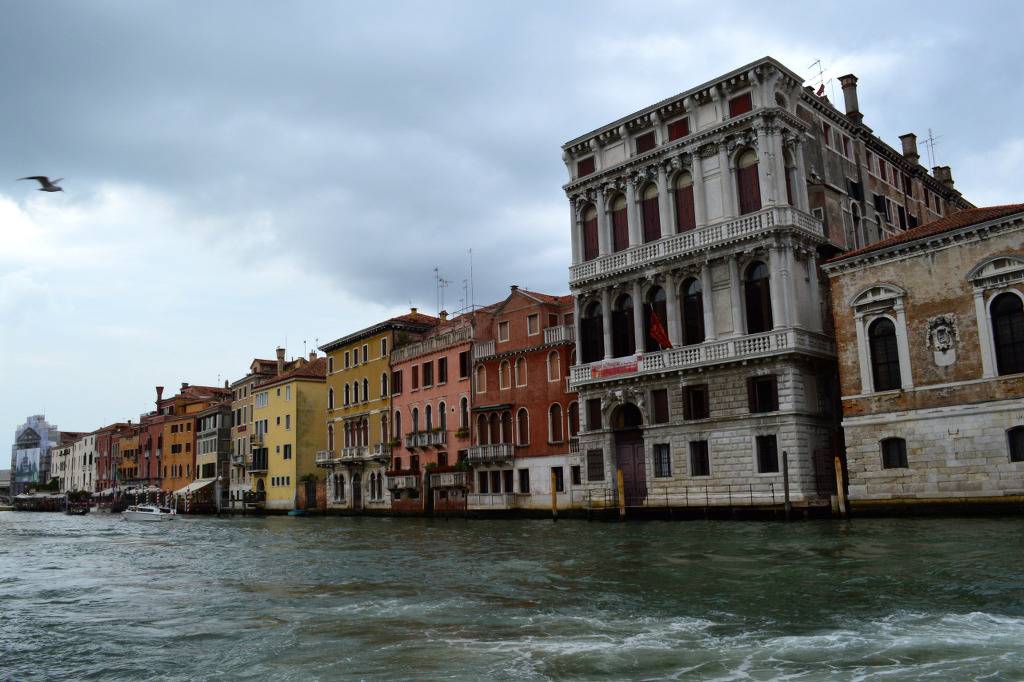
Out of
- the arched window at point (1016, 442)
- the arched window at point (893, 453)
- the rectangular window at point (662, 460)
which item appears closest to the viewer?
the arched window at point (1016, 442)

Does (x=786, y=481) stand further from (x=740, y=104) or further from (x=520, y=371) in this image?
(x=520, y=371)

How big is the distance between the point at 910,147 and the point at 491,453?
76.5 feet

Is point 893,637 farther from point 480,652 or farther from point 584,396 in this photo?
point 584,396

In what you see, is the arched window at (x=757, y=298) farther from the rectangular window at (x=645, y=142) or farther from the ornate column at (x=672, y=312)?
the rectangular window at (x=645, y=142)

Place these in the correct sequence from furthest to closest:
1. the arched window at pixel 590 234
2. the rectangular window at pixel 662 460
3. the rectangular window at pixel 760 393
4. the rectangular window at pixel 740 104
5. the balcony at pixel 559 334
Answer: the balcony at pixel 559 334 < the arched window at pixel 590 234 < the rectangular window at pixel 662 460 < the rectangular window at pixel 740 104 < the rectangular window at pixel 760 393

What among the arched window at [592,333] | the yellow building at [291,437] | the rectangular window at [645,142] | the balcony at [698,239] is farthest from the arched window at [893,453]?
the yellow building at [291,437]

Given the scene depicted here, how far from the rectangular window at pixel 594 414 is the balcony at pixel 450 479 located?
9.02 m

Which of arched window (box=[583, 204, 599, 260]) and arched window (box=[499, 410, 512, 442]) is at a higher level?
arched window (box=[583, 204, 599, 260])

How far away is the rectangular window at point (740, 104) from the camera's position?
30281 millimetres

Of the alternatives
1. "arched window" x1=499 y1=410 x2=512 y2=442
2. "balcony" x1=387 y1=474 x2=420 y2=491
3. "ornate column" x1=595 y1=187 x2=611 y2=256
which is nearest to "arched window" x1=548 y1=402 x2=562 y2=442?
"arched window" x1=499 y1=410 x2=512 y2=442

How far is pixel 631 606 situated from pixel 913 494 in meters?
16.1

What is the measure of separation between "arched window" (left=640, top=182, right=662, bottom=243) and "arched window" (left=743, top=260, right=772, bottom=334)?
4.22 metres

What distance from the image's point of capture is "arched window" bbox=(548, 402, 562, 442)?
36.9 meters

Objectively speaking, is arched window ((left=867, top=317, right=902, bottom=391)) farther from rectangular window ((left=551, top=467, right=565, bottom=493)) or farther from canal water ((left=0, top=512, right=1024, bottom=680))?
rectangular window ((left=551, top=467, right=565, bottom=493))
